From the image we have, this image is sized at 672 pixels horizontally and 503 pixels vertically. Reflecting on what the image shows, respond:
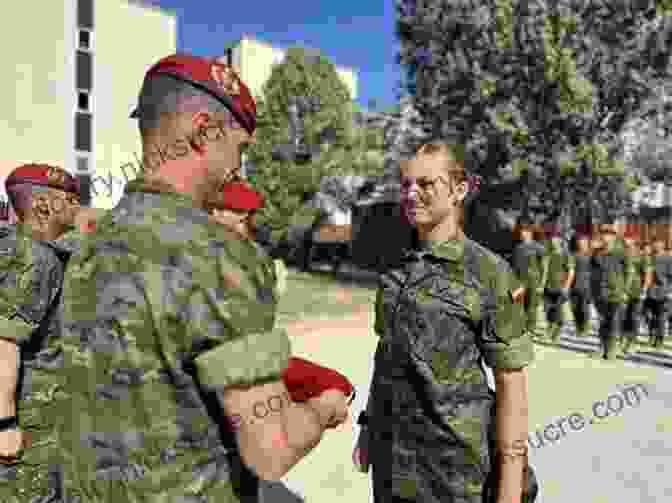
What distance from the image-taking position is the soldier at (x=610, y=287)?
834 cm

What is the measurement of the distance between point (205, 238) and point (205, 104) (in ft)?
1.10

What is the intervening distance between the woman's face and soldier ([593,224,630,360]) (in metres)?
7.53

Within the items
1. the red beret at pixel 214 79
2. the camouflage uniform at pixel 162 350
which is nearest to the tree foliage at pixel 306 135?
the red beret at pixel 214 79

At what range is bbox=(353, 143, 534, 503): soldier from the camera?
6.24 feet

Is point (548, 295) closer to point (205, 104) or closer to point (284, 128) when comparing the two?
point (205, 104)

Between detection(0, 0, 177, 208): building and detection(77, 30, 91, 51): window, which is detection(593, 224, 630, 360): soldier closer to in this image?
detection(0, 0, 177, 208): building

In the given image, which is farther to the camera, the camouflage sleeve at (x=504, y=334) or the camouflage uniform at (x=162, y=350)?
the camouflage sleeve at (x=504, y=334)

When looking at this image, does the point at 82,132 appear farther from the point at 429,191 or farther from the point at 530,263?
the point at 429,191

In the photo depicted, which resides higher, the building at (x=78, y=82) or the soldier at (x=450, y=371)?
the building at (x=78, y=82)

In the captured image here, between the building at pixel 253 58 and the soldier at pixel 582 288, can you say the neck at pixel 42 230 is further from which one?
the building at pixel 253 58

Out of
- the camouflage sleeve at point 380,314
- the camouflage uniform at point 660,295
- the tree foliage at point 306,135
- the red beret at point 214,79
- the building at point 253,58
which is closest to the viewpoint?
the red beret at point 214,79

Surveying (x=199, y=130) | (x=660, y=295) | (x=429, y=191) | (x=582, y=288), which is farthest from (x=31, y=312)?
(x=660, y=295)

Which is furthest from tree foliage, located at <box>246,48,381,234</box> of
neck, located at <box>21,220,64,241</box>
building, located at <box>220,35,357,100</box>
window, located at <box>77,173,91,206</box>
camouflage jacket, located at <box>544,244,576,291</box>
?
neck, located at <box>21,220,64,241</box>

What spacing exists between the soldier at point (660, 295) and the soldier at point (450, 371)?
8.98 metres
